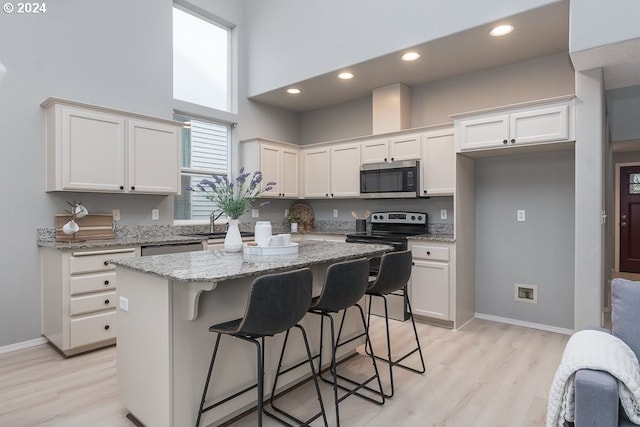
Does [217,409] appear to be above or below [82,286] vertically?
below

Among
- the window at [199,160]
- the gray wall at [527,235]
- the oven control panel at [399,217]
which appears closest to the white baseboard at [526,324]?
the gray wall at [527,235]

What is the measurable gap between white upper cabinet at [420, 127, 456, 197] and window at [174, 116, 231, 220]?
2545 mm

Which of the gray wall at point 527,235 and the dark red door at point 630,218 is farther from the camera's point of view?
the dark red door at point 630,218

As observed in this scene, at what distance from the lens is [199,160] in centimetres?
462

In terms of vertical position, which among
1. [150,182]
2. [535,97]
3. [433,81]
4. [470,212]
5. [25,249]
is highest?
[433,81]

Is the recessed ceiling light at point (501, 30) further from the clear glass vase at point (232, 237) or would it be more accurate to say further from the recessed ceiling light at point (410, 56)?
the clear glass vase at point (232, 237)

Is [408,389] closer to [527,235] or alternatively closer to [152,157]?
[527,235]

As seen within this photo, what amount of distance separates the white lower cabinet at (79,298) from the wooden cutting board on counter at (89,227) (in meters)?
0.18

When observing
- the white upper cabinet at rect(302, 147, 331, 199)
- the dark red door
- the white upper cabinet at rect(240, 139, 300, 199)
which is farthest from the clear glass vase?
the dark red door

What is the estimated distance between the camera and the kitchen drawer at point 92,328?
2.99 m

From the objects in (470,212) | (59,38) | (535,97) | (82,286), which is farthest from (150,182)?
(535,97)

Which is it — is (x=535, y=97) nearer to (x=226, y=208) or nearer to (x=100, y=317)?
(x=226, y=208)

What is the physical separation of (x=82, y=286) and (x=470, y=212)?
12.2ft

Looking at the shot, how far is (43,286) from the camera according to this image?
10.9 ft
